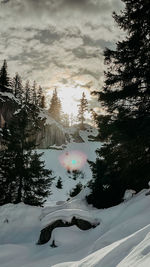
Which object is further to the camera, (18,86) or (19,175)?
(18,86)

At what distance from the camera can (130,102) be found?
1137 cm

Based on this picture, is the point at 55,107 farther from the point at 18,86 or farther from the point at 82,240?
the point at 82,240

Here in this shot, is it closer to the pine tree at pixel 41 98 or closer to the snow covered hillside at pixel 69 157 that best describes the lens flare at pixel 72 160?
the snow covered hillside at pixel 69 157

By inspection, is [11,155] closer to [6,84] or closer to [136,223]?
[136,223]

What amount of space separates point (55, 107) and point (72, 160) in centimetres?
3247

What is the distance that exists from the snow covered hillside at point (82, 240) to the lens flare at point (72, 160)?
3519cm

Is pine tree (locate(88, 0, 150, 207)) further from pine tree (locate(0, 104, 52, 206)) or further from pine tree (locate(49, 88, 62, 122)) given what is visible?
pine tree (locate(49, 88, 62, 122))

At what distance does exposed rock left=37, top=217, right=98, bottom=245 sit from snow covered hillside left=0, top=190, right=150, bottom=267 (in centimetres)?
21

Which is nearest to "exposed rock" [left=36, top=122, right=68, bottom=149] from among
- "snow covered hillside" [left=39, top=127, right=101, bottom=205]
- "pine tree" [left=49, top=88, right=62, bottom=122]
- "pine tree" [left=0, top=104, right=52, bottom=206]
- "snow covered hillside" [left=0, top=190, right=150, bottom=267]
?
"snow covered hillside" [left=39, top=127, right=101, bottom=205]

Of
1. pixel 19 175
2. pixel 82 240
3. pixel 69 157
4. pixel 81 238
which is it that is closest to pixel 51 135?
pixel 69 157

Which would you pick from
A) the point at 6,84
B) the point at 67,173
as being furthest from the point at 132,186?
the point at 6,84

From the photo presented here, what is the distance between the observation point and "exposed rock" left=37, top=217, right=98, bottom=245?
343 inches

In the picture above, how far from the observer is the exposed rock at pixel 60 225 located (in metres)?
8.72

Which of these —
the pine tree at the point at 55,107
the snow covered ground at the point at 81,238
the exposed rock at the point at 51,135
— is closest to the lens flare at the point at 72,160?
the exposed rock at the point at 51,135
